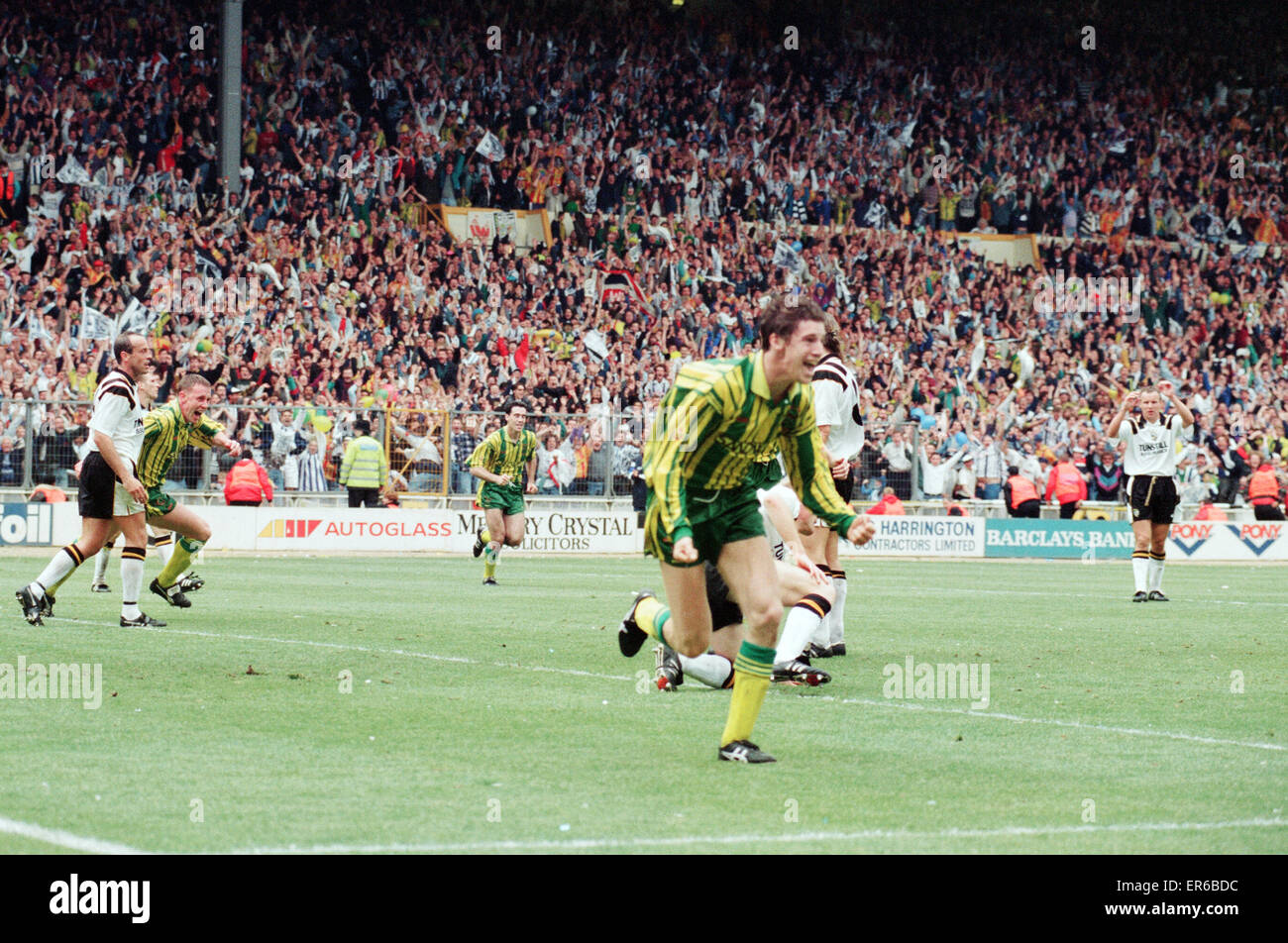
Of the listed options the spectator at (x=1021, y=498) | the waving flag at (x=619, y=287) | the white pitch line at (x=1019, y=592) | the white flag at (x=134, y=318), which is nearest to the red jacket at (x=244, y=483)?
the white flag at (x=134, y=318)

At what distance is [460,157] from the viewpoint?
36.1 meters

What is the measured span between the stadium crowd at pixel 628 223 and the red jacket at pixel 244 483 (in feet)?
1.17

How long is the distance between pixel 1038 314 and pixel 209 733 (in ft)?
105

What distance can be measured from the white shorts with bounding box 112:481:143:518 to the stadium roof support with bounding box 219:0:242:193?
20.6 metres

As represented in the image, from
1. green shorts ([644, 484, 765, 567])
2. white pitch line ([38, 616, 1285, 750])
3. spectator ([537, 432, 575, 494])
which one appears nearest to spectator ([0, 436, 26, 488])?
spectator ([537, 432, 575, 494])

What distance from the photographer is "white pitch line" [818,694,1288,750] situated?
27.2 feet

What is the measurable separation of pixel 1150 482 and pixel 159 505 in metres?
11.0

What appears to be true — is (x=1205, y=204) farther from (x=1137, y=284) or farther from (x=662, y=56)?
(x=662, y=56)

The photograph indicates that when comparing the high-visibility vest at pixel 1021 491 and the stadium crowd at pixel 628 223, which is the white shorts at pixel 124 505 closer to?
the stadium crowd at pixel 628 223

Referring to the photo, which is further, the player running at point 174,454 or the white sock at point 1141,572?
the white sock at point 1141,572

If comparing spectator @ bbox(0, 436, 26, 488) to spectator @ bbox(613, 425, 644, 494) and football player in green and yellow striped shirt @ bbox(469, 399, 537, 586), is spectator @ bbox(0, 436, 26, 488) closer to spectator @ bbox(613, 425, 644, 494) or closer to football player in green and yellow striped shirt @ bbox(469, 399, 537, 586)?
football player in green and yellow striped shirt @ bbox(469, 399, 537, 586)

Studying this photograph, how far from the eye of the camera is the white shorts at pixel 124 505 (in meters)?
13.8

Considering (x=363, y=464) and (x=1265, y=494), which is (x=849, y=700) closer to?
(x=363, y=464)

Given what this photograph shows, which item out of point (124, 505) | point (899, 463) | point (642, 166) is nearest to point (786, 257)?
point (642, 166)
